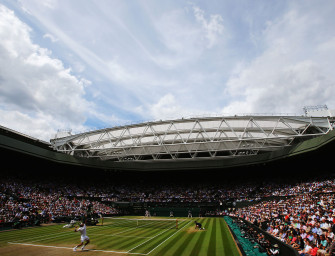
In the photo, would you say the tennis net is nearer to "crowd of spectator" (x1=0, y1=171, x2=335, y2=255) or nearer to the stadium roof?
"crowd of spectator" (x1=0, y1=171, x2=335, y2=255)

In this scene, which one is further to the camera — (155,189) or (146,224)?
(155,189)

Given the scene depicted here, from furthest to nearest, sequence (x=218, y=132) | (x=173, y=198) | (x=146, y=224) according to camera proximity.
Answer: (x=173, y=198) → (x=218, y=132) → (x=146, y=224)

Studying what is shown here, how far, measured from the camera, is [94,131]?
3988cm

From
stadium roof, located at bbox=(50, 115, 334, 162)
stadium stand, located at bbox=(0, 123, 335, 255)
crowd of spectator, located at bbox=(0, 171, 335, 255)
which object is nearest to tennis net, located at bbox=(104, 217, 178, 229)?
stadium stand, located at bbox=(0, 123, 335, 255)

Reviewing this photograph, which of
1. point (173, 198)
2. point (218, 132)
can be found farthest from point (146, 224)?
point (218, 132)

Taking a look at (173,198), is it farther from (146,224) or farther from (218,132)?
(146,224)

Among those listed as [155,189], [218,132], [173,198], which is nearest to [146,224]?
[173,198]

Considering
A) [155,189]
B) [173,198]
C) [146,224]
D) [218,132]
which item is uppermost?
[218,132]

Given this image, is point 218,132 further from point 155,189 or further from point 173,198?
point 155,189

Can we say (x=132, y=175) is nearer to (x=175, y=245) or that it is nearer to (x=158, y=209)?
(x=158, y=209)

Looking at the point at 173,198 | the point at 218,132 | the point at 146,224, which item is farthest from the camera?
the point at 173,198

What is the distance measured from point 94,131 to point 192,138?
61.7 feet

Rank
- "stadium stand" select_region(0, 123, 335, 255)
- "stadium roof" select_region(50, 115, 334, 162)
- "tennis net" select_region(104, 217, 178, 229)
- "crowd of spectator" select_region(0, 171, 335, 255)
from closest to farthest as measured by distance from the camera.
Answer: "crowd of spectator" select_region(0, 171, 335, 255) → "tennis net" select_region(104, 217, 178, 229) → "stadium stand" select_region(0, 123, 335, 255) → "stadium roof" select_region(50, 115, 334, 162)

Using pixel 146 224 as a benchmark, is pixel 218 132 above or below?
above
